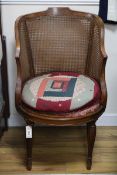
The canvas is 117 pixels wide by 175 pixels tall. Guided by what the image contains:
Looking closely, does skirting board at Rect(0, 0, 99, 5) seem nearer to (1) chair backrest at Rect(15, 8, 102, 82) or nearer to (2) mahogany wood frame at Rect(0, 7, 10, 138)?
(1) chair backrest at Rect(15, 8, 102, 82)

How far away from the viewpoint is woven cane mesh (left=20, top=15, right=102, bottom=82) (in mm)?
2010

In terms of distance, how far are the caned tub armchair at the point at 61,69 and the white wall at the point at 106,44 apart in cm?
15

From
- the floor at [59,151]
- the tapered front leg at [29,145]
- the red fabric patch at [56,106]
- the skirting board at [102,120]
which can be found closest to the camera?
the red fabric patch at [56,106]

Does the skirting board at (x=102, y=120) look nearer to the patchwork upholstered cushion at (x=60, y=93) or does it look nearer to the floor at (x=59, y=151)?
the floor at (x=59, y=151)

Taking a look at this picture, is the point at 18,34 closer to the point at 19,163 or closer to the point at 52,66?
the point at 52,66

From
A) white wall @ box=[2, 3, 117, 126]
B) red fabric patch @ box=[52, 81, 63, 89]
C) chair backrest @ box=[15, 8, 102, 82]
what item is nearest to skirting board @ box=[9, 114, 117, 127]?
white wall @ box=[2, 3, 117, 126]

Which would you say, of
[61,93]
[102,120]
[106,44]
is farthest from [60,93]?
[102,120]

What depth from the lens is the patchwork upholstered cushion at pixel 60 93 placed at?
1.69m

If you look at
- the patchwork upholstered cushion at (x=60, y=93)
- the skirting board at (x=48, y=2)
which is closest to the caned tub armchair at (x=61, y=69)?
the patchwork upholstered cushion at (x=60, y=93)

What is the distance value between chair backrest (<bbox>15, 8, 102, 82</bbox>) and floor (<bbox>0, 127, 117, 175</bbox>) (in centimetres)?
48

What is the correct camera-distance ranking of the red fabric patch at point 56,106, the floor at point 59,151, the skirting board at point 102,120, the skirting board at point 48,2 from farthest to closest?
the skirting board at point 102,120, the skirting board at point 48,2, the floor at point 59,151, the red fabric patch at point 56,106

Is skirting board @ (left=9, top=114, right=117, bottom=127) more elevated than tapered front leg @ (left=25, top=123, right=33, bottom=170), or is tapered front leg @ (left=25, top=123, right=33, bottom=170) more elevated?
tapered front leg @ (left=25, top=123, right=33, bottom=170)

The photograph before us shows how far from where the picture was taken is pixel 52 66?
2111 mm

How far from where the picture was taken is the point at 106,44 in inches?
87.0
